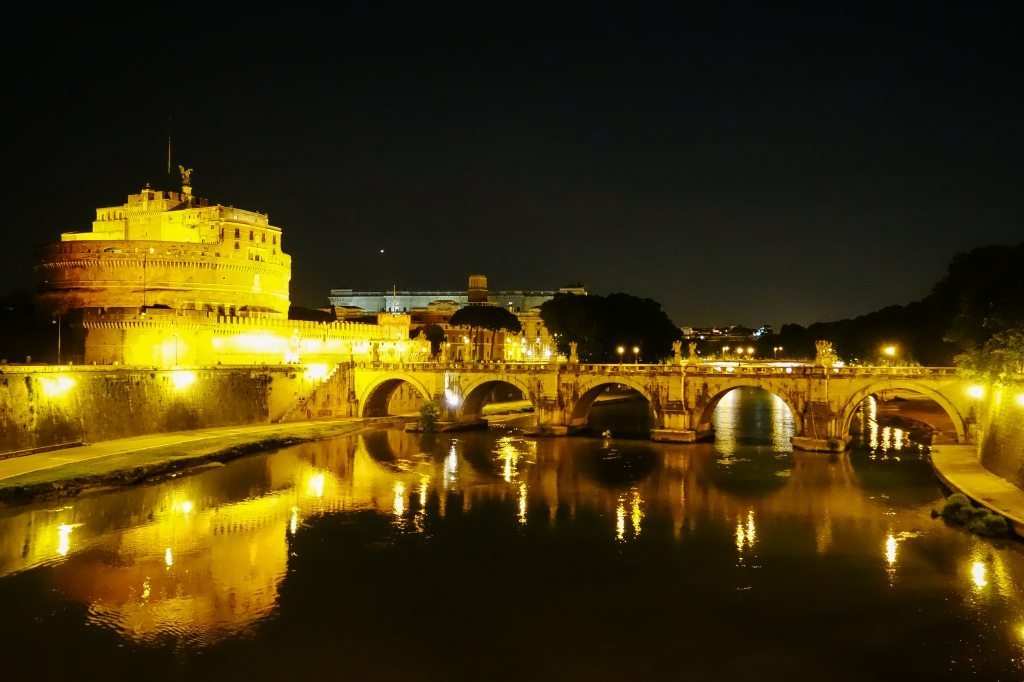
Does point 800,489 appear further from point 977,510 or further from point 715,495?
point 977,510

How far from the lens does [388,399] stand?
63.9 m

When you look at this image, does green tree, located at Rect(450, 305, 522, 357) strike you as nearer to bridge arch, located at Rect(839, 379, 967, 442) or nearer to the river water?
bridge arch, located at Rect(839, 379, 967, 442)

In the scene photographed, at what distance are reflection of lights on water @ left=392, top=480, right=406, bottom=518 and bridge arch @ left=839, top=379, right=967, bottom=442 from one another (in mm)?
24234

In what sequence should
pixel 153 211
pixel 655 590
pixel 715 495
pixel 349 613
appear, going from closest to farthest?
pixel 349 613 < pixel 655 590 < pixel 715 495 < pixel 153 211

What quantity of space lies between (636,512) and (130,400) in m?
28.5

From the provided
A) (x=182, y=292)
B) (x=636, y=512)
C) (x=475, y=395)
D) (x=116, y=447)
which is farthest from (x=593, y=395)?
(x=182, y=292)

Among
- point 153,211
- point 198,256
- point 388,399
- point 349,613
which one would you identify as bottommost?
point 349,613

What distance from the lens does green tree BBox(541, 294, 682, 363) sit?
3319 inches

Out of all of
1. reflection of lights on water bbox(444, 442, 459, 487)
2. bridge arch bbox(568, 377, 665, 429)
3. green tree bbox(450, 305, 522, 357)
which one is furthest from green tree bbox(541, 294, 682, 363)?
reflection of lights on water bbox(444, 442, 459, 487)

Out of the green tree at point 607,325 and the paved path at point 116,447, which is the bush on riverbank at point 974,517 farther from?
the green tree at point 607,325

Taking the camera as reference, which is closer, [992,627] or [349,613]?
[992,627]

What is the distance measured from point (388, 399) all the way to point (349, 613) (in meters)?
43.9

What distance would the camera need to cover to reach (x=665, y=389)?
48656 millimetres

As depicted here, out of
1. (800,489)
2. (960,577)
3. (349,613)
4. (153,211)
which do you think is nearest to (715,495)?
(800,489)
